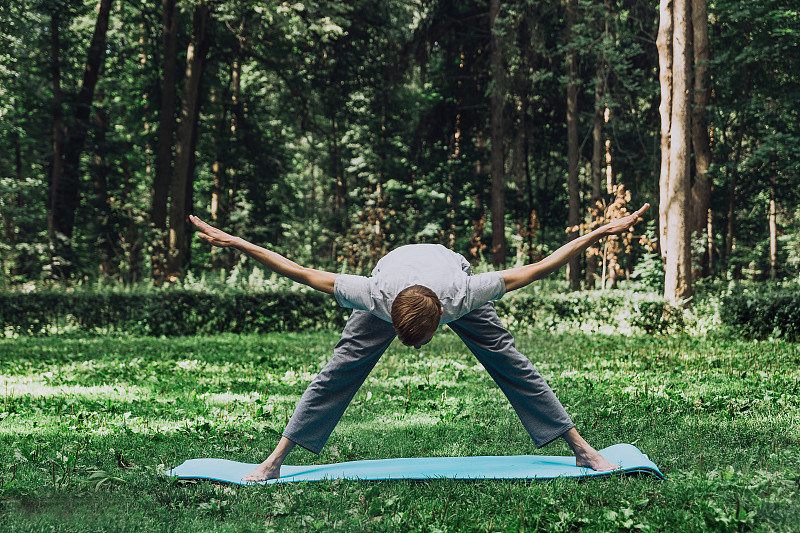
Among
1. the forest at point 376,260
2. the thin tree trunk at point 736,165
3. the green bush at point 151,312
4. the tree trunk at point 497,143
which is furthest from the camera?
the tree trunk at point 497,143

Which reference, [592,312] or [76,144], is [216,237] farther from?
[76,144]

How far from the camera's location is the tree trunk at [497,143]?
20047 mm

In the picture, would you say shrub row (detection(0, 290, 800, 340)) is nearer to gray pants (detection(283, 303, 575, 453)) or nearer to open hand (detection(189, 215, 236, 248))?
gray pants (detection(283, 303, 575, 453))

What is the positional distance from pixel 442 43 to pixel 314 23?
8.74 m

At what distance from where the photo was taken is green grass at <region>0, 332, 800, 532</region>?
3449 mm

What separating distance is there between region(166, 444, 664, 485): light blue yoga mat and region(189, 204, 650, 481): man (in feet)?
0.53

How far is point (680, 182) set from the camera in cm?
1308

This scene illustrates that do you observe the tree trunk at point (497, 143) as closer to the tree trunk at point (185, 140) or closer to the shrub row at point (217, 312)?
the shrub row at point (217, 312)

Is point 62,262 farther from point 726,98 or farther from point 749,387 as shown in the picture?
point 726,98

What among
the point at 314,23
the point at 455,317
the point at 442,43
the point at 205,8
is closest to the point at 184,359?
the point at 455,317

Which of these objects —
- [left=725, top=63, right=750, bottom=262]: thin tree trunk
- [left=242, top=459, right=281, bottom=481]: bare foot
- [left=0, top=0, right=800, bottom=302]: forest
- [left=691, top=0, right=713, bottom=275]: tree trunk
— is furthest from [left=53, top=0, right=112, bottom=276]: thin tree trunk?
[left=725, top=63, right=750, bottom=262]: thin tree trunk

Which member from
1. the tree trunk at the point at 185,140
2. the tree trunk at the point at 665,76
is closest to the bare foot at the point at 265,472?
the tree trunk at the point at 665,76

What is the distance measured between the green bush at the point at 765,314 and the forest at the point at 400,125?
1525 mm

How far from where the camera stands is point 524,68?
2106 centimetres
